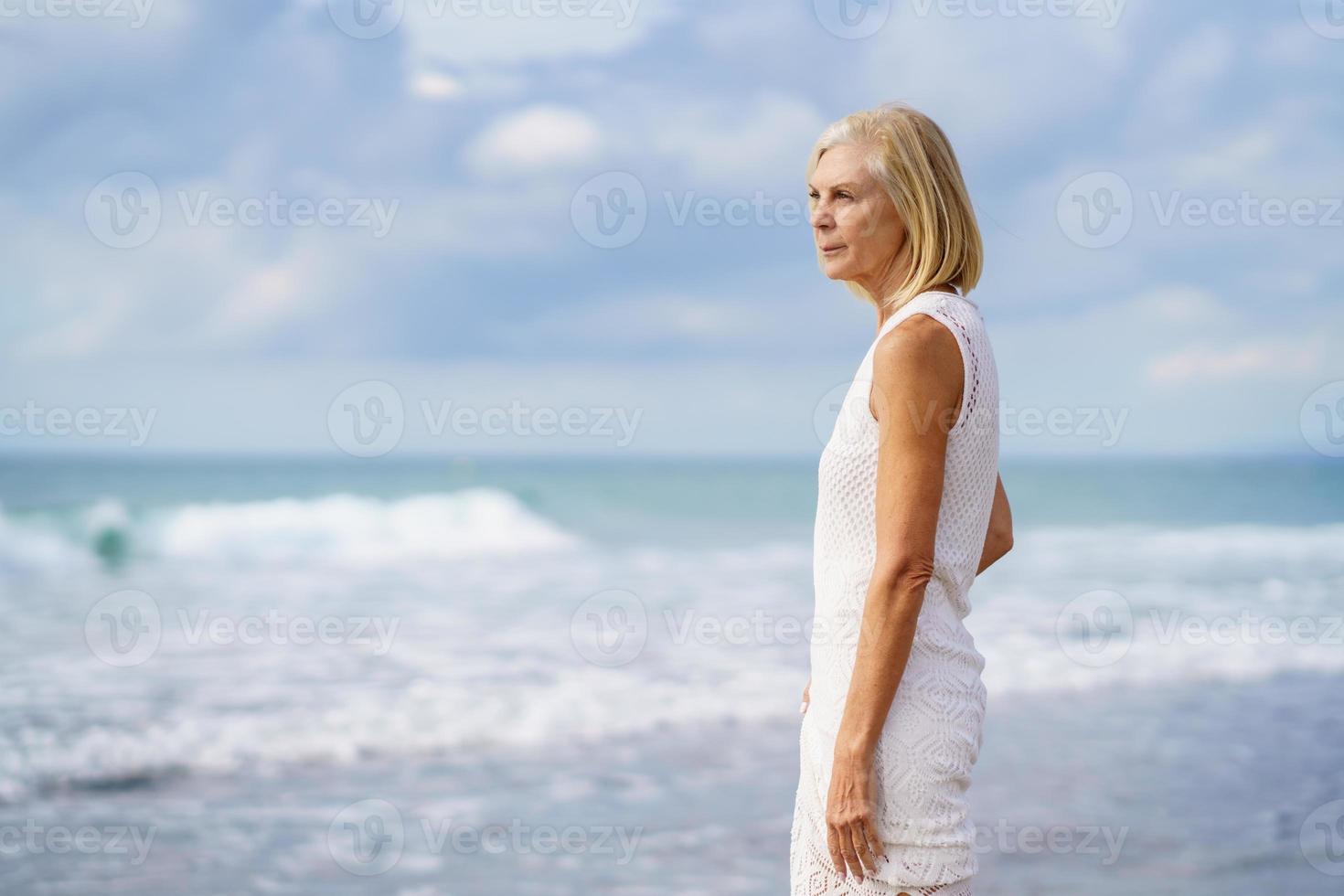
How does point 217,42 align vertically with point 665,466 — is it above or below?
above

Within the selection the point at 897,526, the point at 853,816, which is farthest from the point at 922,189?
the point at 853,816

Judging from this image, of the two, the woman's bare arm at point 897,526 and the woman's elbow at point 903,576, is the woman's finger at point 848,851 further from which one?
the woman's elbow at point 903,576

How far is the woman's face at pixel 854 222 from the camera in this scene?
5.14 ft

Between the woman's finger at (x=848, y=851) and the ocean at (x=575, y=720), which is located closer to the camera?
the woman's finger at (x=848, y=851)

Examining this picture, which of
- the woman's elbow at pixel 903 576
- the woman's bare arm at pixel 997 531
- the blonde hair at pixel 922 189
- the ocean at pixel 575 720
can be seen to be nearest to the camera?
the woman's elbow at pixel 903 576

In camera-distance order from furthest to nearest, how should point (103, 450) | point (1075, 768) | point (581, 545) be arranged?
point (103, 450)
point (581, 545)
point (1075, 768)

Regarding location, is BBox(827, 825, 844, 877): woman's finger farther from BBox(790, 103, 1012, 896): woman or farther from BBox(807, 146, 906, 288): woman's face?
BBox(807, 146, 906, 288): woman's face

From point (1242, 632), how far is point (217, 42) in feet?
62.6

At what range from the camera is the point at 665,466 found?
1033 inches

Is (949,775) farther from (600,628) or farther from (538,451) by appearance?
(538,451)

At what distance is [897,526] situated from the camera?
143 centimetres

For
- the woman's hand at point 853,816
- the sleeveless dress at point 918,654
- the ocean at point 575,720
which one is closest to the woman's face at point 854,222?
the sleeveless dress at point 918,654

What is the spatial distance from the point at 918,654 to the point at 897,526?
7.1 inches

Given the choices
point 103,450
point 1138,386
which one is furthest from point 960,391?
point 103,450
